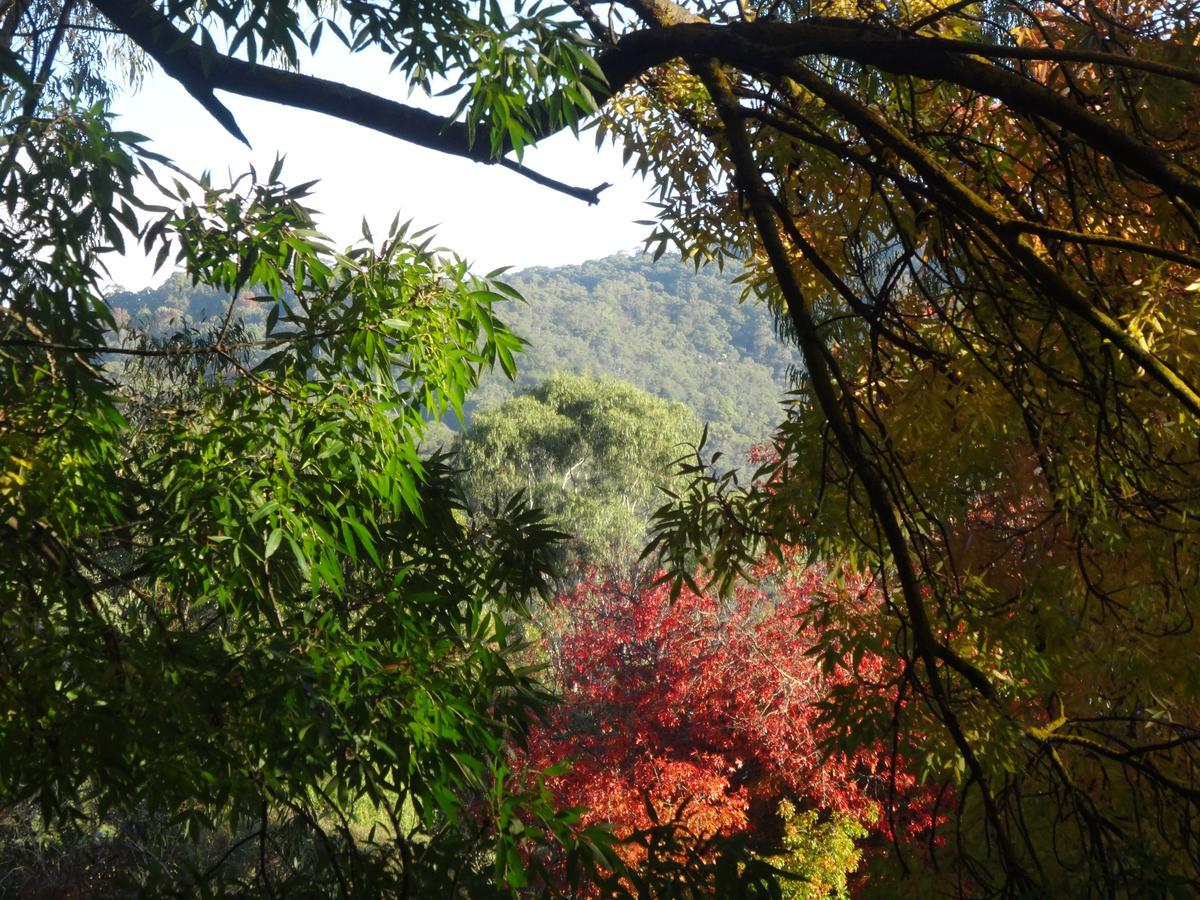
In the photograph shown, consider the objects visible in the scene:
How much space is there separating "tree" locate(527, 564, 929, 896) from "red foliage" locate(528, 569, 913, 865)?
0.04 ft

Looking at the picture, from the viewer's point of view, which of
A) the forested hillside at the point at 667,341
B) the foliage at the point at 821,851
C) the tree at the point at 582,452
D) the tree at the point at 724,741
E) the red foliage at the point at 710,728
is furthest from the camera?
the forested hillside at the point at 667,341

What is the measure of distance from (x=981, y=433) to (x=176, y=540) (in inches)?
67.3

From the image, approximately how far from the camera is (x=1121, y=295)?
183cm

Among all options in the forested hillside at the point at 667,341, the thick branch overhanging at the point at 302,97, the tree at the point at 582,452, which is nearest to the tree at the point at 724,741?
the thick branch overhanging at the point at 302,97

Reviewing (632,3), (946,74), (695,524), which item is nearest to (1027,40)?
(632,3)

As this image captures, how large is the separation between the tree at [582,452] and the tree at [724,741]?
578 centimetres

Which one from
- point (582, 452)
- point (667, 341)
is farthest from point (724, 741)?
point (667, 341)

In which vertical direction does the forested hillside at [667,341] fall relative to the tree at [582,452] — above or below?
above

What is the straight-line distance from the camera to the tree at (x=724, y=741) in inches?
245

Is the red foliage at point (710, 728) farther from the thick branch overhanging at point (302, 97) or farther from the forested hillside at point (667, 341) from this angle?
the forested hillside at point (667, 341)

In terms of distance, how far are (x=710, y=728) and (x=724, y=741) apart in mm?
240

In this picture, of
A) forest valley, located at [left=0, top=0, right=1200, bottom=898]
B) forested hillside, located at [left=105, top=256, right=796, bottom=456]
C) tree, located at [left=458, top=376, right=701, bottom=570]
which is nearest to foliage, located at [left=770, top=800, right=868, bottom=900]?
forest valley, located at [left=0, top=0, right=1200, bottom=898]

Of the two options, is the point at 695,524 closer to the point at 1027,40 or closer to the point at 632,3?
the point at 632,3

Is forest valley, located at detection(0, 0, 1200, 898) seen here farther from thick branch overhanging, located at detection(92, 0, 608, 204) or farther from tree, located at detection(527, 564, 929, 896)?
tree, located at detection(527, 564, 929, 896)
